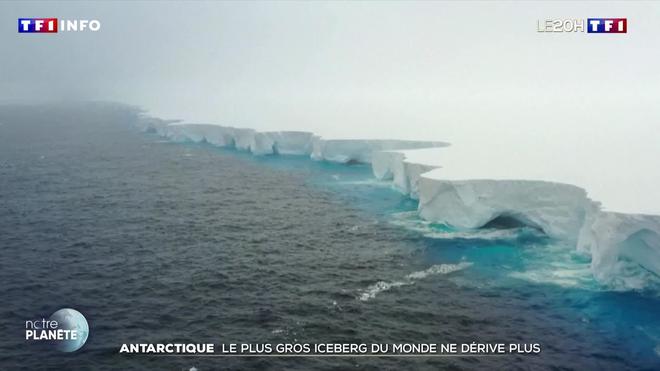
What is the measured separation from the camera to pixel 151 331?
16297 millimetres

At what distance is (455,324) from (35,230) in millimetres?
21741

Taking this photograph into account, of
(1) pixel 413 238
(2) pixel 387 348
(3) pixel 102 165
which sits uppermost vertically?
(3) pixel 102 165

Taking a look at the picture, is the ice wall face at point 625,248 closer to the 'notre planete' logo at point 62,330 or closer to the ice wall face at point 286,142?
the 'notre planete' logo at point 62,330

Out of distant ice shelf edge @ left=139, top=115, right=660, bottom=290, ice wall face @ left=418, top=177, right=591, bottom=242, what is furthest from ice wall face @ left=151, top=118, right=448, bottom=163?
ice wall face @ left=418, top=177, right=591, bottom=242

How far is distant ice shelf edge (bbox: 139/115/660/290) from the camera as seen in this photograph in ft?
64.0

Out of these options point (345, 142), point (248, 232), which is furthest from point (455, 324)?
point (345, 142)

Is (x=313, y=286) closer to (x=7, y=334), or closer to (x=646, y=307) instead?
(x=7, y=334)

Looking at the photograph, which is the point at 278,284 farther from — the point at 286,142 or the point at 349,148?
the point at 286,142

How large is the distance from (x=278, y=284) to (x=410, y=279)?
17.5 feet

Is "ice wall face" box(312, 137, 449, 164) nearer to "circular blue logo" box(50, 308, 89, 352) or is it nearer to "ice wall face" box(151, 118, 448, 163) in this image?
"ice wall face" box(151, 118, 448, 163)

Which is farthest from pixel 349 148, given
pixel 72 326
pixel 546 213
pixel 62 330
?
pixel 62 330

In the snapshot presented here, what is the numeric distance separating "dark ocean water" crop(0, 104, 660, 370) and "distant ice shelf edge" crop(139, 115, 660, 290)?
3.54ft

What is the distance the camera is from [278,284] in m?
20.2

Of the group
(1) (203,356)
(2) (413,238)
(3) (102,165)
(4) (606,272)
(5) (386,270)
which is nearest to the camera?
(1) (203,356)
